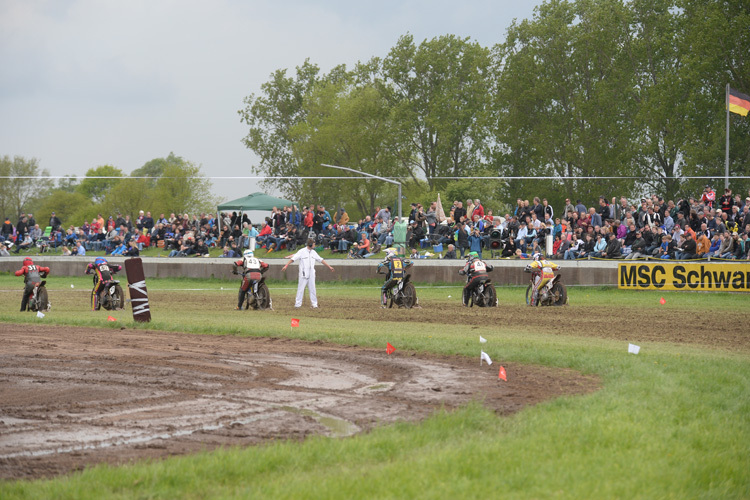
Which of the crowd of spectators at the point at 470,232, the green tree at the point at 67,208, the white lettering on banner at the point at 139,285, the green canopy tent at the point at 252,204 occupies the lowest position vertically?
the white lettering on banner at the point at 139,285

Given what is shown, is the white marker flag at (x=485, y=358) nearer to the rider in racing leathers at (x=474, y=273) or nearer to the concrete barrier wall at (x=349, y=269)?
the rider in racing leathers at (x=474, y=273)

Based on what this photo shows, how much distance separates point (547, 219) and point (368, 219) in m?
8.66

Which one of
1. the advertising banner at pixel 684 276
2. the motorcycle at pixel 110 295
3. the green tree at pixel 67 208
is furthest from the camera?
the green tree at pixel 67 208

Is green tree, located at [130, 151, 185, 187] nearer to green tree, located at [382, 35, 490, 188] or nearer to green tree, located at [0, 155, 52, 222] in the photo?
green tree, located at [0, 155, 52, 222]

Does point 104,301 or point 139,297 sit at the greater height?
point 139,297

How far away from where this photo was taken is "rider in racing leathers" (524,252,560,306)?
23375 mm

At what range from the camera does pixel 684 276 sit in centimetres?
2789

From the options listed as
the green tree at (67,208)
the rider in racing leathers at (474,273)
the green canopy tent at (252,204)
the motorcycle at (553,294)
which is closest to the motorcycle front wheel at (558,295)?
the motorcycle at (553,294)

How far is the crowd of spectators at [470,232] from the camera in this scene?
2880 centimetres

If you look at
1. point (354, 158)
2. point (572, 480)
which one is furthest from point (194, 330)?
point (354, 158)

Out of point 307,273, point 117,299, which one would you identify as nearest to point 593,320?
point 307,273

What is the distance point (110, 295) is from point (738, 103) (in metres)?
26.0

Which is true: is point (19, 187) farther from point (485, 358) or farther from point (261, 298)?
point (485, 358)

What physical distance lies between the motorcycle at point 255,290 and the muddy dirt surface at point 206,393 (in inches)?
353
